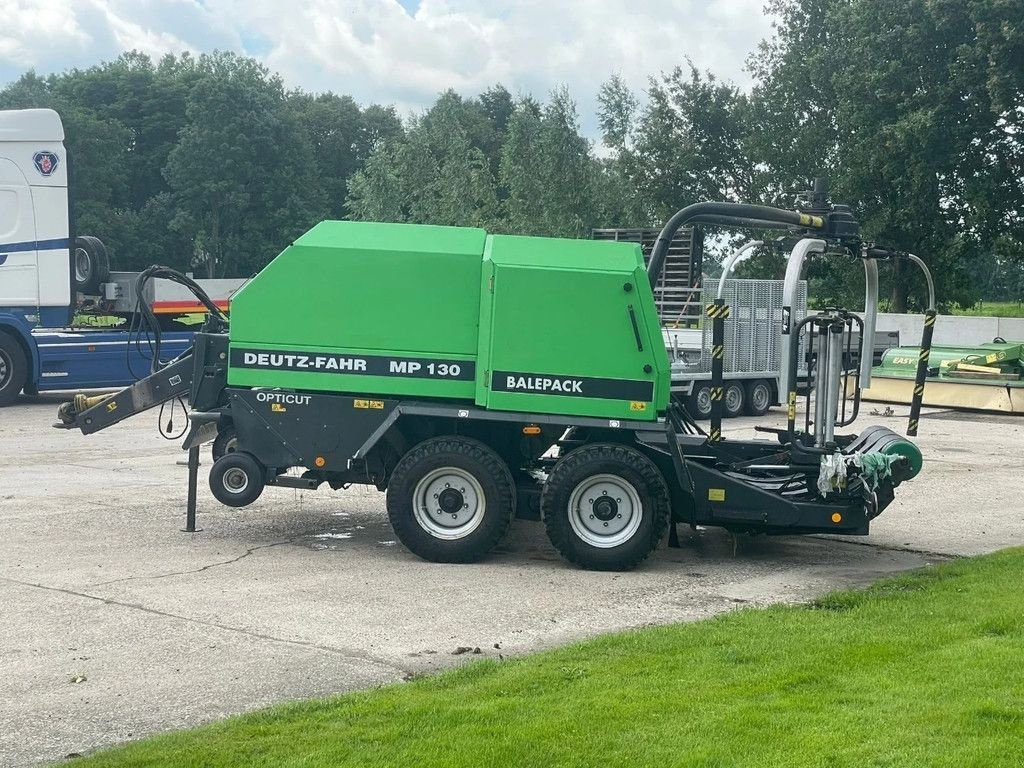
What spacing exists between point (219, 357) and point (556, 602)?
3.70 meters

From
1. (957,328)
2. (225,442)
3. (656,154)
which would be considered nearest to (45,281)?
(225,442)

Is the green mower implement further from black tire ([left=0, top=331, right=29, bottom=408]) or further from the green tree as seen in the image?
the green tree

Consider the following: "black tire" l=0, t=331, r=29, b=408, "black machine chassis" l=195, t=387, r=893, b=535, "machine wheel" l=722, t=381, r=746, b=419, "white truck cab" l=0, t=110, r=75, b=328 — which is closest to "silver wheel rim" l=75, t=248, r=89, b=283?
"white truck cab" l=0, t=110, r=75, b=328

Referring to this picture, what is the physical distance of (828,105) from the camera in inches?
1818

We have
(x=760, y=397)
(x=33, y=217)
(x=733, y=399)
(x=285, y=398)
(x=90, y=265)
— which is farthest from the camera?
(x=760, y=397)

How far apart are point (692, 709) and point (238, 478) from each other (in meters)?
5.42

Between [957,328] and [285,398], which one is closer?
[285,398]

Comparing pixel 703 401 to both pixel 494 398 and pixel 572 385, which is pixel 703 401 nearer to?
pixel 572 385

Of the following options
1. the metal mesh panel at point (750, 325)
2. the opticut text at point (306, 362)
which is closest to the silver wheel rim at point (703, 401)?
the metal mesh panel at point (750, 325)

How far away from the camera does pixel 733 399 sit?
931 inches

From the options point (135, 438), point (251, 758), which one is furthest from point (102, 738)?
point (135, 438)

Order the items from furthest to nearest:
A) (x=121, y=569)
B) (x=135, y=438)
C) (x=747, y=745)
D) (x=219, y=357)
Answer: (x=135, y=438) < (x=219, y=357) < (x=121, y=569) < (x=747, y=745)

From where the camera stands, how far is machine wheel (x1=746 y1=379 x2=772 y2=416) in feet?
79.0

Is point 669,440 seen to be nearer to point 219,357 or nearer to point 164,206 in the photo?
point 219,357
